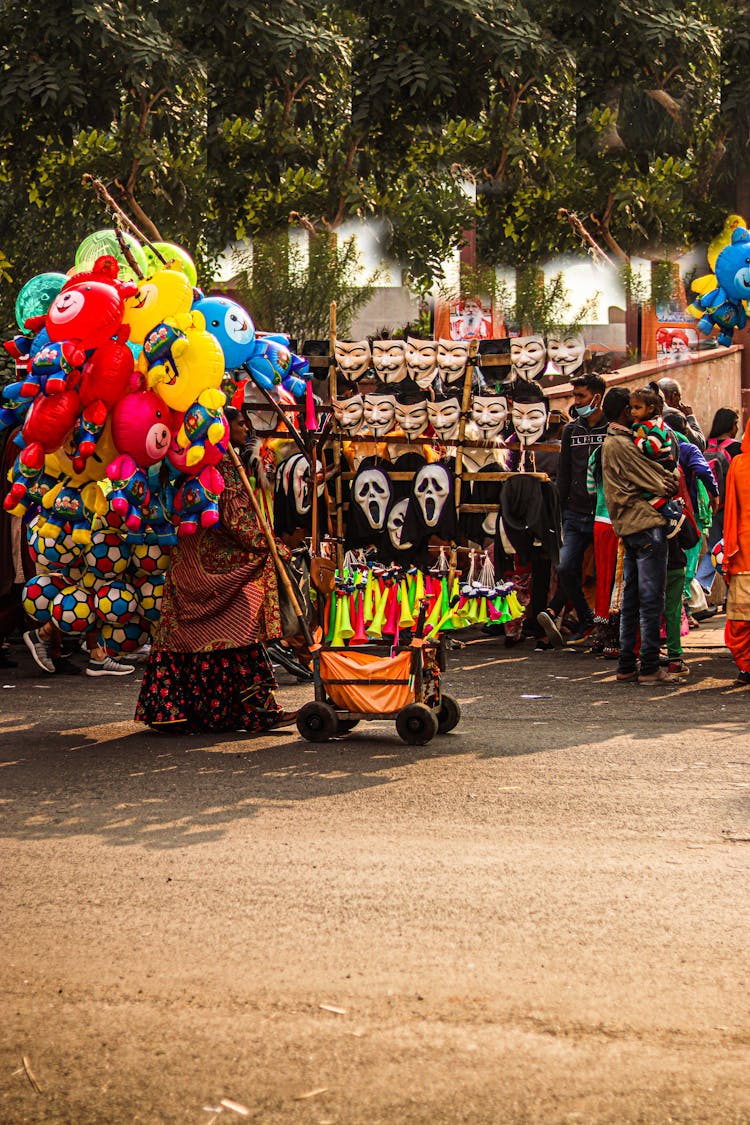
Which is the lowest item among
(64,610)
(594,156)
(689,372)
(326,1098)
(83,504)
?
(326,1098)

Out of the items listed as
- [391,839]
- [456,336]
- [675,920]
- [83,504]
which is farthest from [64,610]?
[456,336]

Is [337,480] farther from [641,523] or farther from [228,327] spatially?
[228,327]

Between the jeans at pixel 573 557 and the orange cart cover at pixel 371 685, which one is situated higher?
the jeans at pixel 573 557

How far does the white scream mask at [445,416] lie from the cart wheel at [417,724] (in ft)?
11.0

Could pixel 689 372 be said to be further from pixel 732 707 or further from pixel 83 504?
pixel 83 504

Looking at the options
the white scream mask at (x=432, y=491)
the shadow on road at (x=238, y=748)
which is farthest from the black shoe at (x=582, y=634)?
the white scream mask at (x=432, y=491)

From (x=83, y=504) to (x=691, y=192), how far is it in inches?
990

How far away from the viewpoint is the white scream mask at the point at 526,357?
36.0ft

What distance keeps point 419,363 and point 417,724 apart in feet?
11.9

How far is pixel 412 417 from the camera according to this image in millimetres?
10594

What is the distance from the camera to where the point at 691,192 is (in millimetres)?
30312

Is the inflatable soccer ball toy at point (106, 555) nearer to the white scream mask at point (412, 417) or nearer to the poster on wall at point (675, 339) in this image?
the white scream mask at point (412, 417)

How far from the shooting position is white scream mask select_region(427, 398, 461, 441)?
10734 mm

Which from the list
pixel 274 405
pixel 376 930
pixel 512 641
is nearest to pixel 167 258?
pixel 274 405
